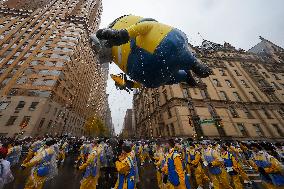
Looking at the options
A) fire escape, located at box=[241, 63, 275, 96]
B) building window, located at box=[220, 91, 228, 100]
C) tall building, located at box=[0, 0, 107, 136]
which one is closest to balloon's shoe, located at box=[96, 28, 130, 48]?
building window, located at box=[220, 91, 228, 100]

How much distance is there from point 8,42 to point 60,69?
1910 centimetres

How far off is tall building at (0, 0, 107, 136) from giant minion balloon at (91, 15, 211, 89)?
32.8 m

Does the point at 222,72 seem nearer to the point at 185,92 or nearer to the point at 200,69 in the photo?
the point at 185,92

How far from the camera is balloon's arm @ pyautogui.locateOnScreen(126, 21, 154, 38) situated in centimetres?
371

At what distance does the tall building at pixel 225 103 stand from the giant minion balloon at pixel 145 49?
2033 centimetres

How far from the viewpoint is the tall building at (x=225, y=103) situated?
27042mm

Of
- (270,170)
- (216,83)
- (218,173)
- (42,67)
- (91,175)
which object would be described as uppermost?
(42,67)

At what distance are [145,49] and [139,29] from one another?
16.5 inches

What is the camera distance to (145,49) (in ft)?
12.7

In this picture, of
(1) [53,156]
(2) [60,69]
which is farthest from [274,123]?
(2) [60,69]

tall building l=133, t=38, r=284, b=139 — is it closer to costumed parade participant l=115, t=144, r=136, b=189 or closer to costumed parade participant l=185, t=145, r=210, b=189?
costumed parade participant l=185, t=145, r=210, b=189

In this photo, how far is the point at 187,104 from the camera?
93.2 feet

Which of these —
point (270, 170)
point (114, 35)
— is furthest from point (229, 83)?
point (114, 35)

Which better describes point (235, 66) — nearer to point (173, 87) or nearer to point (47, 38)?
point (173, 87)
